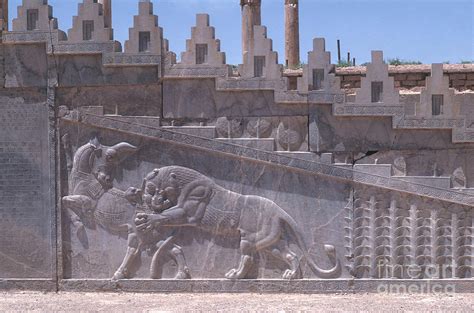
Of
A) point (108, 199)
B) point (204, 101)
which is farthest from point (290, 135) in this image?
point (108, 199)

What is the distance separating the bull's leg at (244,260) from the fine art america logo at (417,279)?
176 centimetres

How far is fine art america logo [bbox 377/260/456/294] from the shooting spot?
9.52 m

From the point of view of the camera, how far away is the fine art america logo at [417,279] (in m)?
9.52

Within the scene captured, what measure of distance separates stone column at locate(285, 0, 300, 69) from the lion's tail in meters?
10.2

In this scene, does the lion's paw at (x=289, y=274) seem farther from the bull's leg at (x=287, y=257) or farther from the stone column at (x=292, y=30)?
the stone column at (x=292, y=30)

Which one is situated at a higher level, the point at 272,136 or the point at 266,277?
the point at 272,136

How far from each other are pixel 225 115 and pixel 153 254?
2.18m

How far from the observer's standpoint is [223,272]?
973 cm

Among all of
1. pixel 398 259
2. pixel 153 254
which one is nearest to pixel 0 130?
pixel 153 254

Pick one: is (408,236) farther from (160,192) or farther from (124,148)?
(124,148)

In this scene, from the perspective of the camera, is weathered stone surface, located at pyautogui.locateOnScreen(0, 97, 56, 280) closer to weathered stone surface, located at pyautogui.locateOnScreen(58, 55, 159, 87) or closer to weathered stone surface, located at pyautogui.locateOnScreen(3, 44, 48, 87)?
weathered stone surface, located at pyautogui.locateOnScreen(3, 44, 48, 87)

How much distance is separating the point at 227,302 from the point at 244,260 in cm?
68

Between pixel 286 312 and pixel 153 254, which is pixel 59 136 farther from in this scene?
pixel 286 312

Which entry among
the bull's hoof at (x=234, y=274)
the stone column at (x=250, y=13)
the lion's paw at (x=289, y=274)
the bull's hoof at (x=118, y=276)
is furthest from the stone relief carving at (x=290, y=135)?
the stone column at (x=250, y=13)
